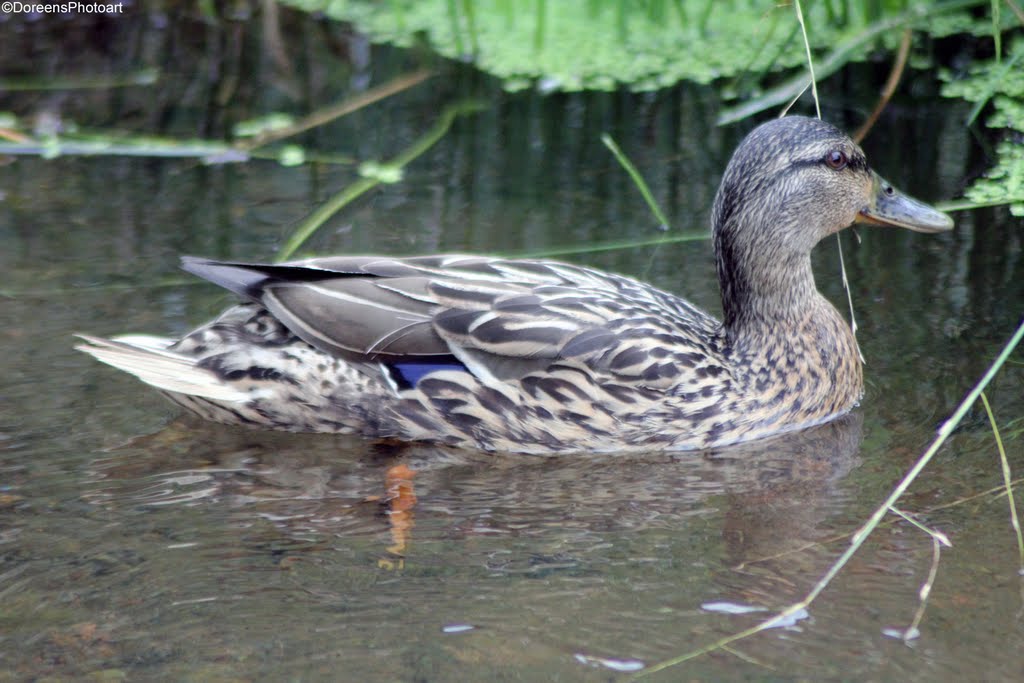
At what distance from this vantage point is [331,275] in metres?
5.50

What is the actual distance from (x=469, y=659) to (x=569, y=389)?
159 cm

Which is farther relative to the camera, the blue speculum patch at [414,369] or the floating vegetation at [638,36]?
the floating vegetation at [638,36]

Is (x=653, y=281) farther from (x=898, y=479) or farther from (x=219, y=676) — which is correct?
(x=219, y=676)

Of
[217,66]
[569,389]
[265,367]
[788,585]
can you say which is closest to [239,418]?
[265,367]

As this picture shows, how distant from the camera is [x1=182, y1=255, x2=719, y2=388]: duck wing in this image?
529 centimetres

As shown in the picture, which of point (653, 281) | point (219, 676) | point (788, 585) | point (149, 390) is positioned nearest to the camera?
point (219, 676)

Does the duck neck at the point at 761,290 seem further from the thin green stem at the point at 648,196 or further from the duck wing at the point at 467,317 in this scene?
the thin green stem at the point at 648,196

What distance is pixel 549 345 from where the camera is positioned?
17.3 ft

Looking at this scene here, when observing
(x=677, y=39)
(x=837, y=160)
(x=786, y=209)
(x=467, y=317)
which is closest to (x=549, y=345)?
(x=467, y=317)


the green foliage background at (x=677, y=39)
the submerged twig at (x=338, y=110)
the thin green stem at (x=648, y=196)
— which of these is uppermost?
the green foliage background at (x=677, y=39)

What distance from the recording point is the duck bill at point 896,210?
5648mm

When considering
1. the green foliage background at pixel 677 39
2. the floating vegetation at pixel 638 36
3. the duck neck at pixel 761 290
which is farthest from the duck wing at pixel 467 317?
the floating vegetation at pixel 638 36

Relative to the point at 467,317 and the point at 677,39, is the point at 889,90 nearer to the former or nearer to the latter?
the point at 677,39

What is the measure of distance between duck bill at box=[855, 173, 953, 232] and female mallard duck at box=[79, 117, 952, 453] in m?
0.01
